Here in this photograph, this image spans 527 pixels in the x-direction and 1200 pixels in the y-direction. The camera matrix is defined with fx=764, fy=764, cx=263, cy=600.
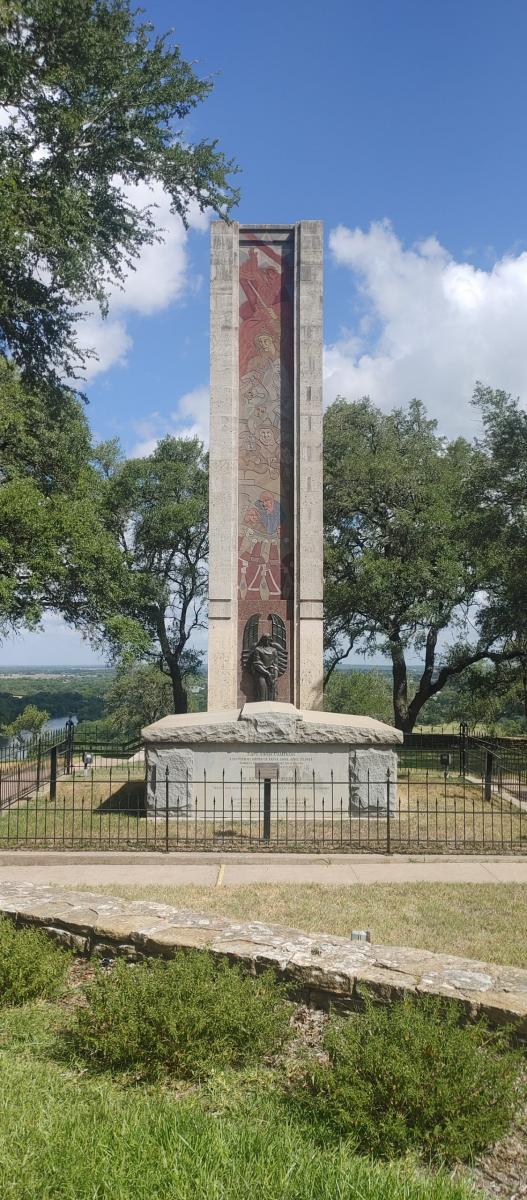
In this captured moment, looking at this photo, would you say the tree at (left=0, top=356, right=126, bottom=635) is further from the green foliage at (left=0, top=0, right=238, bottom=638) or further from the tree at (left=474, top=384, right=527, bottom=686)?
the tree at (left=474, top=384, right=527, bottom=686)

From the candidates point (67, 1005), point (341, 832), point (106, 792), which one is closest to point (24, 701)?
point (106, 792)

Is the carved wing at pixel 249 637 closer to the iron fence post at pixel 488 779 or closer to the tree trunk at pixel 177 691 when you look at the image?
the iron fence post at pixel 488 779

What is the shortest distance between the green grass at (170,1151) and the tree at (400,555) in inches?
838

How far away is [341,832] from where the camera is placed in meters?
11.1

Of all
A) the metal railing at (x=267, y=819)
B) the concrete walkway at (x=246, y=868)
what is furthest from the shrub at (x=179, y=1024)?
the metal railing at (x=267, y=819)

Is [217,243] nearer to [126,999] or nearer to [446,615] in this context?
[446,615]

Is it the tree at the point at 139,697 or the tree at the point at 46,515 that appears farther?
the tree at the point at 139,697

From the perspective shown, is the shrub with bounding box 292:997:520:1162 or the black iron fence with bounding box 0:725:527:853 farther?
the black iron fence with bounding box 0:725:527:853

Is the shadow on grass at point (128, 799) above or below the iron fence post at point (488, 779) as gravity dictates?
below

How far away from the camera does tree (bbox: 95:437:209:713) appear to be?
2933cm

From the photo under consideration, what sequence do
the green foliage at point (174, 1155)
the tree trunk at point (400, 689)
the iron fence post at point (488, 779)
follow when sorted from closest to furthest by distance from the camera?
the green foliage at point (174, 1155) < the iron fence post at point (488, 779) < the tree trunk at point (400, 689)

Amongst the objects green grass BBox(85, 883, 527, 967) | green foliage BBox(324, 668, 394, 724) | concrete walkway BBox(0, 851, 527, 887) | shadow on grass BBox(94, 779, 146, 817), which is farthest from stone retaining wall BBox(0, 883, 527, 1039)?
green foliage BBox(324, 668, 394, 724)

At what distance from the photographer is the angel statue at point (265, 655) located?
17.9 meters

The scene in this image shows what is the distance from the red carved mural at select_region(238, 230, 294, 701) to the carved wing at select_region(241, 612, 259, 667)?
4.2 inches
